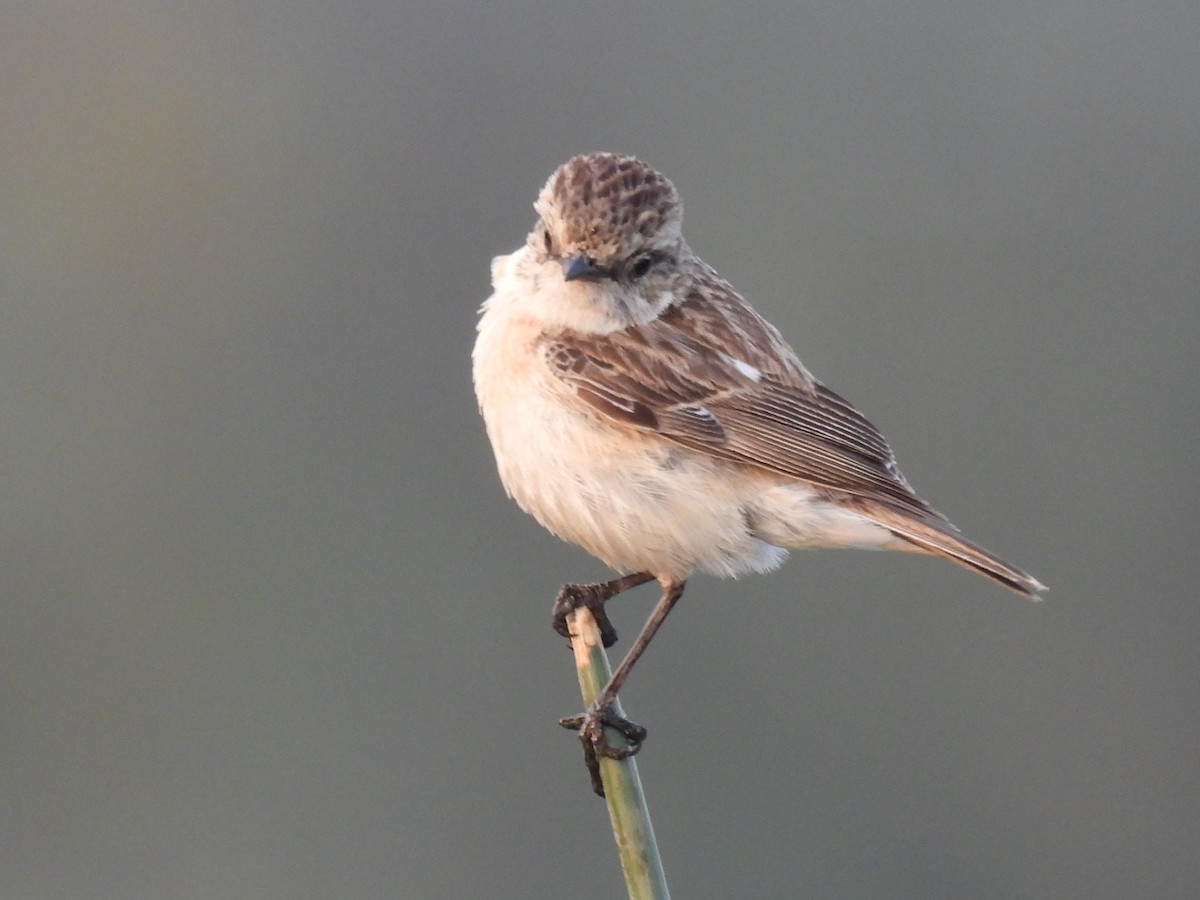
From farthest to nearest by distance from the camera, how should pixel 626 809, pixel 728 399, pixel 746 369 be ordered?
pixel 746 369
pixel 728 399
pixel 626 809

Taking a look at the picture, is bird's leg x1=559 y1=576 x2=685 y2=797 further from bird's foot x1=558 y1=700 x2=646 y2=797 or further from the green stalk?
the green stalk

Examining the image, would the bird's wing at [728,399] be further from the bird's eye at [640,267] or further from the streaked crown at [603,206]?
the streaked crown at [603,206]

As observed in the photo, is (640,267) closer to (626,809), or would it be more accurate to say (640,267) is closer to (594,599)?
(594,599)

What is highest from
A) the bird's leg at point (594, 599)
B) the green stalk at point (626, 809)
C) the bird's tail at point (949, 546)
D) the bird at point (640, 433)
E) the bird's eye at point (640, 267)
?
the bird's eye at point (640, 267)

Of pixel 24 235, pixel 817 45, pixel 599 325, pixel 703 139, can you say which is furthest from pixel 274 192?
pixel 599 325

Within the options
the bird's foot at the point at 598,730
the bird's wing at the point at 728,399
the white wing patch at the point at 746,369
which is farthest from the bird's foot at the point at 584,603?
the white wing patch at the point at 746,369

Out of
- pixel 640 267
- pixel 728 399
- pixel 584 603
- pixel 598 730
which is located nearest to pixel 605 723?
pixel 598 730
